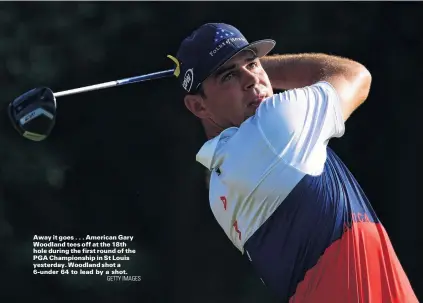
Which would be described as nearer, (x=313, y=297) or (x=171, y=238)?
(x=313, y=297)

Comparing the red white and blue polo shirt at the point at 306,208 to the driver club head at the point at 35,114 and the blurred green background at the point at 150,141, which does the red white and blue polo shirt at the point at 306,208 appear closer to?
the driver club head at the point at 35,114

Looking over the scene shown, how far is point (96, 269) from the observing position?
16.4 ft

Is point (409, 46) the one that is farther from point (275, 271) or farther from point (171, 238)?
point (275, 271)

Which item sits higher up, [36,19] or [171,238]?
[36,19]

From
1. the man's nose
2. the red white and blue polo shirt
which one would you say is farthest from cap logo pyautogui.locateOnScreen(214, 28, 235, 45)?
the red white and blue polo shirt

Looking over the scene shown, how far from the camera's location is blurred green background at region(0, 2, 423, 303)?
191 inches

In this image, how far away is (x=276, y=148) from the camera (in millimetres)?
2412

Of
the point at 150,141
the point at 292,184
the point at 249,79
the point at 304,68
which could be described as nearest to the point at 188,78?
the point at 249,79

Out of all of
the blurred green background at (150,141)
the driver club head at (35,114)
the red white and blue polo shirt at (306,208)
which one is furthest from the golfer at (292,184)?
the blurred green background at (150,141)

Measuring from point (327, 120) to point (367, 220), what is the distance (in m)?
0.31

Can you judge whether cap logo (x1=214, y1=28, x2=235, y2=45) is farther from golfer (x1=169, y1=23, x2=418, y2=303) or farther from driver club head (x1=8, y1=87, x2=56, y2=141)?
driver club head (x1=8, y1=87, x2=56, y2=141)

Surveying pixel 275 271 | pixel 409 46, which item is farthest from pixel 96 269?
pixel 275 271

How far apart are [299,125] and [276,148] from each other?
9 centimetres

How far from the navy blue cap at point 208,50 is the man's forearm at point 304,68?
6.7 inches
